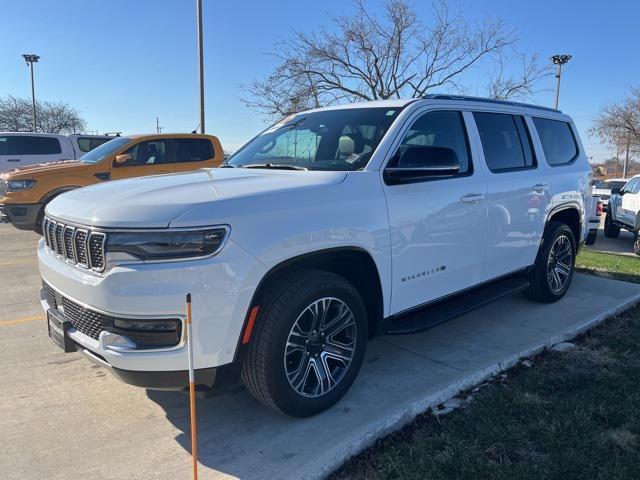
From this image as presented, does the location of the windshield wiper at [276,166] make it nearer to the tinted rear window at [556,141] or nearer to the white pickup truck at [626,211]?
the tinted rear window at [556,141]

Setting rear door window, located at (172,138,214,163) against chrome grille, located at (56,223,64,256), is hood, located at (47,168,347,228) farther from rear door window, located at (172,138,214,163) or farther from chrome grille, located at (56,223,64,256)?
rear door window, located at (172,138,214,163)

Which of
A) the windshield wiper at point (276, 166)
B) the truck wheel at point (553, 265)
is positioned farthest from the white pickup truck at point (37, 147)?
the truck wheel at point (553, 265)

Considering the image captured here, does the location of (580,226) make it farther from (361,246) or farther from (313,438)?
(313,438)

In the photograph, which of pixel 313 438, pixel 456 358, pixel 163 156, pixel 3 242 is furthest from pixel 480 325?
pixel 3 242

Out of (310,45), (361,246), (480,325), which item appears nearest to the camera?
(361,246)

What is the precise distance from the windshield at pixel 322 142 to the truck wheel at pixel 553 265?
256cm

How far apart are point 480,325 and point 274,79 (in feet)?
48.5

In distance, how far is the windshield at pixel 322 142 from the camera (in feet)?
12.1

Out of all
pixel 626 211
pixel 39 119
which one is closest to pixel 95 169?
pixel 626 211

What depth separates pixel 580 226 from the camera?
5.98m

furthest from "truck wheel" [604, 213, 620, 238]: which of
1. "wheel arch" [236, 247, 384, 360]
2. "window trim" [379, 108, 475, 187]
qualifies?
"wheel arch" [236, 247, 384, 360]

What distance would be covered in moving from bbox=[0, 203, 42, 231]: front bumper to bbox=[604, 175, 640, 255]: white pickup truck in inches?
493

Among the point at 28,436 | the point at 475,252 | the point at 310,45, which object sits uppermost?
the point at 310,45

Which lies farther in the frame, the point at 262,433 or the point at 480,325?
the point at 480,325
